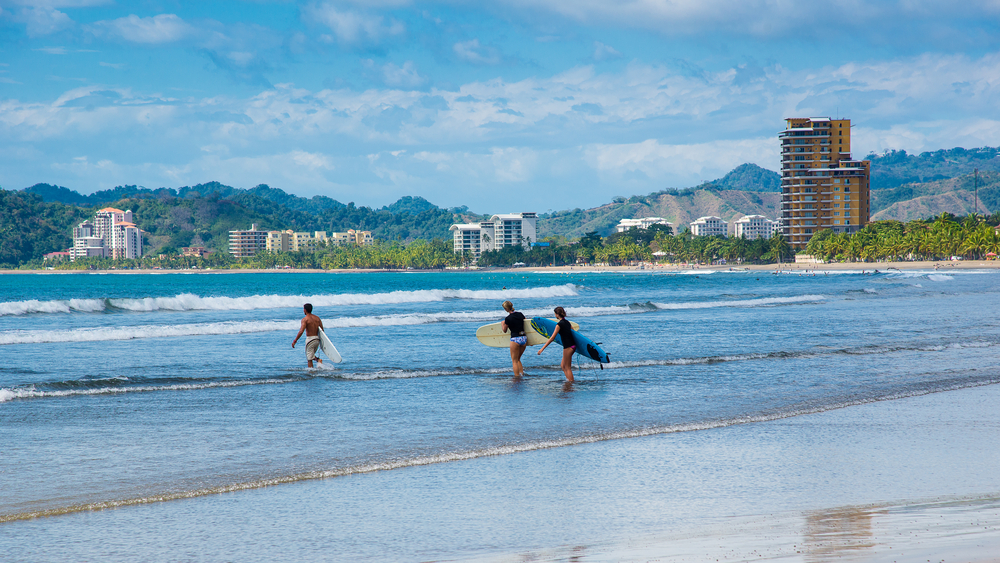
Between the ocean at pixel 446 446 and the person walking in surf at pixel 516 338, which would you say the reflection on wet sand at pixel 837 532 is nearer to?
the ocean at pixel 446 446

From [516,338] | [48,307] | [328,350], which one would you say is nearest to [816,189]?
[48,307]

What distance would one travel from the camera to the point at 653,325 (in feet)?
102

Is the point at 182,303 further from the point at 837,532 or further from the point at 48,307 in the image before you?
the point at 837,532

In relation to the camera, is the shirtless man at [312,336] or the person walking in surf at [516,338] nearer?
the person walking in surf at [516,338]

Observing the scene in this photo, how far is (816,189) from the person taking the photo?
183 meters

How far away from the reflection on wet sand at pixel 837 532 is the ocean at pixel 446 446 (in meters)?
0.32

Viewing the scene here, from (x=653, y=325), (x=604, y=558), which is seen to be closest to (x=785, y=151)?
(x=653, y=325)

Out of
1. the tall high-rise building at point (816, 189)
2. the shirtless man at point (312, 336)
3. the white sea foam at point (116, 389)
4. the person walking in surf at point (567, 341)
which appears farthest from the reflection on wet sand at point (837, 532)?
the tall high-rise building at point (816, 189)

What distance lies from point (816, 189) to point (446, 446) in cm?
19152

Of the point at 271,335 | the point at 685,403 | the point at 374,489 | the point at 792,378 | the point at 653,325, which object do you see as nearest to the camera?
the point at 374,489

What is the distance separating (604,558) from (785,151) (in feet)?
646

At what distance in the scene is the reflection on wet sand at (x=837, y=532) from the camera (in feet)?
18.8

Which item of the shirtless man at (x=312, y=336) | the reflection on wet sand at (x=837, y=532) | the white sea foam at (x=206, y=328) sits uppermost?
the shirtless man at (x=312, y=336)

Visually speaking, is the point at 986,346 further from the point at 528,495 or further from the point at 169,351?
the point at 169,351
